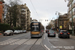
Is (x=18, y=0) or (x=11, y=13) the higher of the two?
(x=18, y=0)

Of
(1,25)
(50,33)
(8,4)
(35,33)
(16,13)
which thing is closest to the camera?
(35,33)

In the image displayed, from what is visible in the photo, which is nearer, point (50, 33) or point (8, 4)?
point (50, 33)

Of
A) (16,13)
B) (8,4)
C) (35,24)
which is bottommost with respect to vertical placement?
(35,24)

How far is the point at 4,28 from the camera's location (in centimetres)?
4247

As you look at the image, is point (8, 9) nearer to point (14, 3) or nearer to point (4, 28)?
point (14, 3)

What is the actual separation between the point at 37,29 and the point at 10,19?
104 ft

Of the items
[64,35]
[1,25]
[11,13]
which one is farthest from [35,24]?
[11,13]

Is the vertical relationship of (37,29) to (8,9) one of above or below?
below

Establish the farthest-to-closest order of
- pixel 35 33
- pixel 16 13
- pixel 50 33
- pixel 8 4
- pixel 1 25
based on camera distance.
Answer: pixel 16 13 → pixel 8 4 → pixel 1 25 → pixel 50 33 → pixel 35 33

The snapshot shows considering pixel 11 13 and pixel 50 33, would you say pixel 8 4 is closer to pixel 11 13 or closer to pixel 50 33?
pixel 11 13

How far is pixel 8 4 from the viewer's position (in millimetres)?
48031

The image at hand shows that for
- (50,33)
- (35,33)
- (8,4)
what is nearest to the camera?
(35,33)

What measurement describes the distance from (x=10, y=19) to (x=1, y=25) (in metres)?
10.4

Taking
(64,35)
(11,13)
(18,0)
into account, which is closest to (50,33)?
(64,35)
